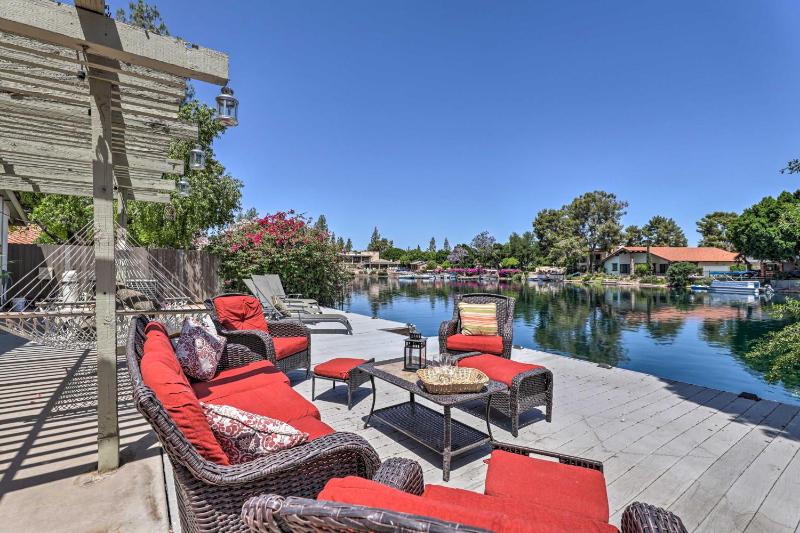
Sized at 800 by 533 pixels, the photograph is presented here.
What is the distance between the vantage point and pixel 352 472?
153cm

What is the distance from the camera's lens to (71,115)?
12.6ft

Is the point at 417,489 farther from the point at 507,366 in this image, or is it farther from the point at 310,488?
the point at 507,366

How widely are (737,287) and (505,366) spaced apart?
34857 millimetres

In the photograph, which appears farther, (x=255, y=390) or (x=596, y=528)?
(x=255, y=390)

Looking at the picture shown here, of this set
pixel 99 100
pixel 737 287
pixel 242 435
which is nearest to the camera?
pixel 242 435

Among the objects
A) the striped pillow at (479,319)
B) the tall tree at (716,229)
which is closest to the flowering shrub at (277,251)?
the striped pillow at (479,319)

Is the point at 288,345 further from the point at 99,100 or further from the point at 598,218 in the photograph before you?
the point at 598,218

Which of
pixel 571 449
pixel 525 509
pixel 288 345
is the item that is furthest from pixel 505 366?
pixel 288 345

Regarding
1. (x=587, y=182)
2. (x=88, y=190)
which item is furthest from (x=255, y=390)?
(x=587, y=182)

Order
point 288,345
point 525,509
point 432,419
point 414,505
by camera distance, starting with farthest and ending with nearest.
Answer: point 288,345 < point 432,419 < point 525,509 < point 414,505

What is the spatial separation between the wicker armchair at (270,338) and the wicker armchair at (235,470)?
207 cm

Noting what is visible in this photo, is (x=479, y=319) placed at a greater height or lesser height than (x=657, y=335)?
greater

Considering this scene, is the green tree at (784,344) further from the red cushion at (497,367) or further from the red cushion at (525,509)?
the red cushion at (525,509)

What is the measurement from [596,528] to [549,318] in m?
15.8
